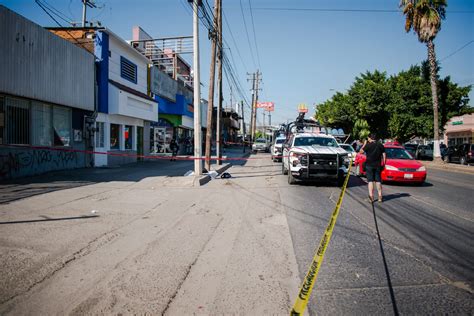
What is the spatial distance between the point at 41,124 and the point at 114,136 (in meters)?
6.42

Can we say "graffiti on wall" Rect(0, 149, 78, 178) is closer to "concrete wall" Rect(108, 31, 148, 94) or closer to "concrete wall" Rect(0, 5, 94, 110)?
"concrete wall" Rect(0, 5, 94, 110)

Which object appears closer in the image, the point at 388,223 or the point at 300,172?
the point at 388,223

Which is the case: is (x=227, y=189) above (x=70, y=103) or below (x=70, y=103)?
below

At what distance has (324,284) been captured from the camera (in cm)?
343

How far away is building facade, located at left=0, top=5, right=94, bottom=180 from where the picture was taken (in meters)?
11.3

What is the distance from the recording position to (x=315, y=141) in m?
12.2

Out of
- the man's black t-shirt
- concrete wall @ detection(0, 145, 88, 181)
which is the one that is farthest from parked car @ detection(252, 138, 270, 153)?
the man's black t-shirt

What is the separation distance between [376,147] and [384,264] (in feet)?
16.7

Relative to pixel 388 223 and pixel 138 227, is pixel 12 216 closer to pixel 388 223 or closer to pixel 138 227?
pixel 138 227

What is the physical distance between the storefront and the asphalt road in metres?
40.8

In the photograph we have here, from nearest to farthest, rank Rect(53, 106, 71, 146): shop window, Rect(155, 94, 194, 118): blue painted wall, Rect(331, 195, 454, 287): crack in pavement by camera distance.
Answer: Rect(331, 195, 454, 287): crack in pavement, Rect(53, 106, 71, 146): shop window, Rect(155, 94, 194, 118): blue painted wall

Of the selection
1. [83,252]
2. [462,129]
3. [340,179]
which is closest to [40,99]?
[83,252]

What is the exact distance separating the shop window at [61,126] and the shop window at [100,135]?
199 centimetres

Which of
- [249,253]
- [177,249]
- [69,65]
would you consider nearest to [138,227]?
[177,249]
